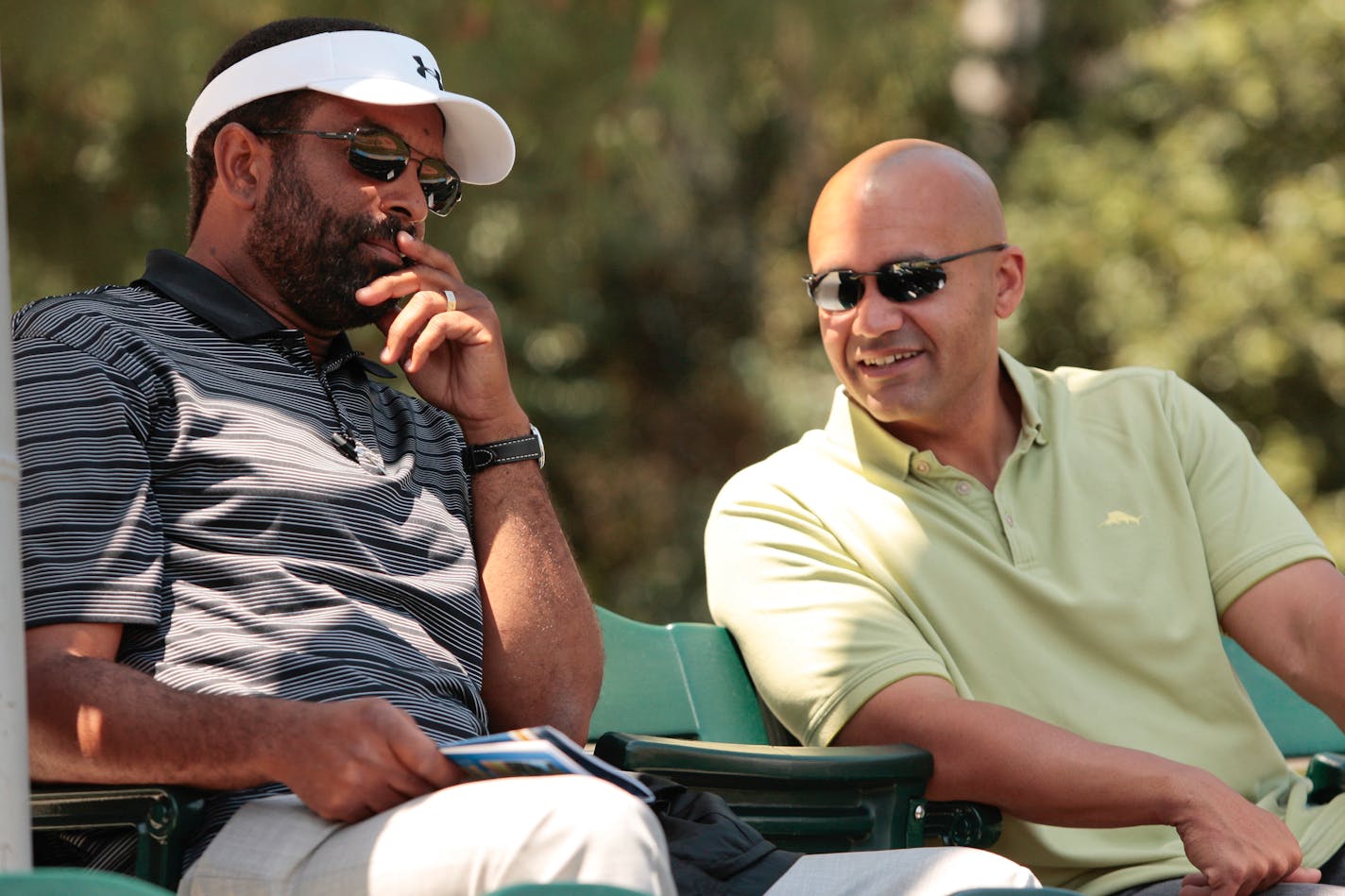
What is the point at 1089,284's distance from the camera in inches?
436

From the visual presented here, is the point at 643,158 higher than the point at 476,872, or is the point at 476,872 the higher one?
the point at 643,158

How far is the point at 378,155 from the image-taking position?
298 centimetres

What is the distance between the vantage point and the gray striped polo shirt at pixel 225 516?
2.39m

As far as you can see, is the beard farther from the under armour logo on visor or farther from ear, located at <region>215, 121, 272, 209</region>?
the under armour logo on visor

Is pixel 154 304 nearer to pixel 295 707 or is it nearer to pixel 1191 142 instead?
pixel 295 707

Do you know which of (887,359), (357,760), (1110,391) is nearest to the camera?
(357,760)

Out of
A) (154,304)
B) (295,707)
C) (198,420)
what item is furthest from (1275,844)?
(154,304)

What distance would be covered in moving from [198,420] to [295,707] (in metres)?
0.56

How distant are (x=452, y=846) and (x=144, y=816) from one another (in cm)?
45

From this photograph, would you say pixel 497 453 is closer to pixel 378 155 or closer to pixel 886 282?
pixel 378 155

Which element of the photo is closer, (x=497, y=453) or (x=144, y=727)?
(x=144, y=727)

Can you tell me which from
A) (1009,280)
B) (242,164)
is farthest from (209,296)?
(1009,280)

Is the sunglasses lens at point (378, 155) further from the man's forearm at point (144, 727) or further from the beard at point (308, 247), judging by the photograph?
the man's forearm at point (144, 727)

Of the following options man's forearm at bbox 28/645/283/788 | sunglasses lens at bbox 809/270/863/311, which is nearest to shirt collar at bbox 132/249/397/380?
man's forearm at bbox 28/645/283/788
